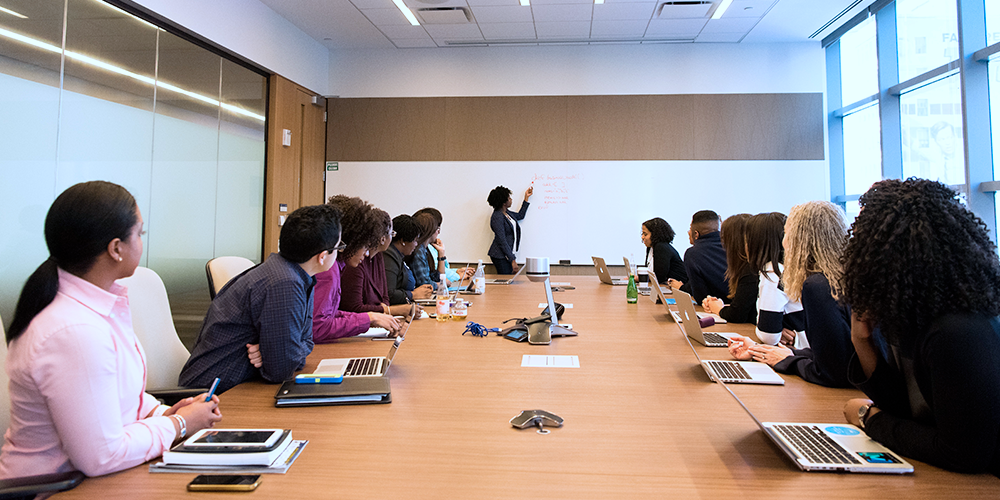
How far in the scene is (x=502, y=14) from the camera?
224 inches

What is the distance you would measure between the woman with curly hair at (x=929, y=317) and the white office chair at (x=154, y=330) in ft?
7.24

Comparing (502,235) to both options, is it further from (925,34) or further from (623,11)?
(925,34)

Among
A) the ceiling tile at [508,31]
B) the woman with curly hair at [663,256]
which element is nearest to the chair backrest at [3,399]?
the woman with curly hair at [663,256]

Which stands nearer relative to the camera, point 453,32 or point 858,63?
point 858,63

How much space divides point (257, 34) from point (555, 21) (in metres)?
2.98

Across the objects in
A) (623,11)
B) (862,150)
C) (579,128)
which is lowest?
(862,150)

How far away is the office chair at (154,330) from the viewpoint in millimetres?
2020

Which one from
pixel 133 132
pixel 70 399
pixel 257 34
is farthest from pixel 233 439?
pixel 257 34

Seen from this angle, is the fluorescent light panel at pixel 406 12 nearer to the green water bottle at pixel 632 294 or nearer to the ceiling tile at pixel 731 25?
the ceiling tile at pixel 731 25

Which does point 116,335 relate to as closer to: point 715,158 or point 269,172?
point 269,172

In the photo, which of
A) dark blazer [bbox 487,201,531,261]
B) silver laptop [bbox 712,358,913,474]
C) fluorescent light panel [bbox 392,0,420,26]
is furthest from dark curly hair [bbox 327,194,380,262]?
dark blazer [bbox 487,201,531,261]

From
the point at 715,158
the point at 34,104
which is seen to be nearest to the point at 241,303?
the point at 34,104

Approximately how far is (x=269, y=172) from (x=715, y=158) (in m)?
5.04

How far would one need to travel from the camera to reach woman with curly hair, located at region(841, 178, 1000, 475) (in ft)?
3.50
